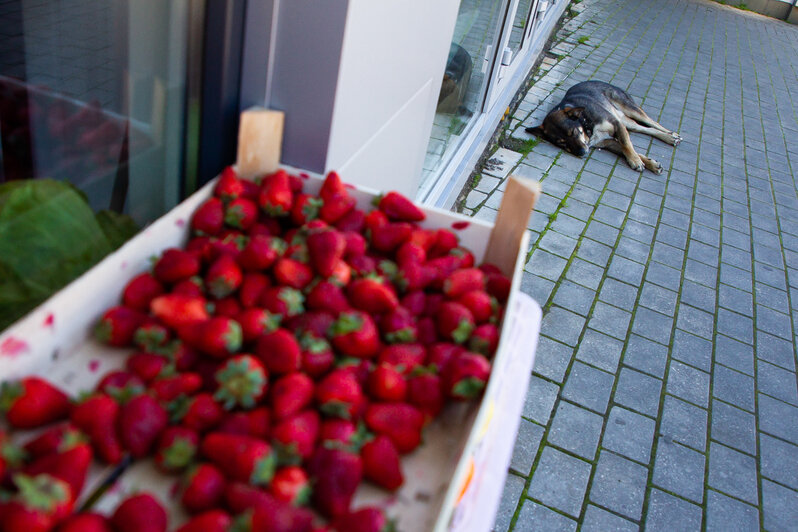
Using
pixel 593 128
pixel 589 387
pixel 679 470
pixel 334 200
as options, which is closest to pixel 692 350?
pixel 589 387

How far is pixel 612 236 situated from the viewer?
435 cm

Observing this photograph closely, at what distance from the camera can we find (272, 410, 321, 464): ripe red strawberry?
3.02 ft

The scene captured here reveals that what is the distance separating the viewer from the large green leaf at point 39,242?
125 cm

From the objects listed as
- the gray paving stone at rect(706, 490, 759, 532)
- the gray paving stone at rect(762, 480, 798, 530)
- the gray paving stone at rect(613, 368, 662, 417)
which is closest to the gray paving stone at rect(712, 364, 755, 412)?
the gray paving stone at rect(613, 368, 662, 417)

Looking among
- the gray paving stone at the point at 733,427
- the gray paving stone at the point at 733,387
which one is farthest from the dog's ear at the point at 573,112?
the gray paving stone at the point at 733,427

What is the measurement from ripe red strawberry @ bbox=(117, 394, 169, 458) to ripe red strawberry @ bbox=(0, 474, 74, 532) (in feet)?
0.35

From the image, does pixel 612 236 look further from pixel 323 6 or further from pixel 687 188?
pixel 323 6

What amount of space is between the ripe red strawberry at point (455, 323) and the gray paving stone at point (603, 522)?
159cm

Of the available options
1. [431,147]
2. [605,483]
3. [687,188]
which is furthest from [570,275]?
[687,188]

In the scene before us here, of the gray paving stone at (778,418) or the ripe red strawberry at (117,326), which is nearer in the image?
the ripe red strawberry at (117,326)

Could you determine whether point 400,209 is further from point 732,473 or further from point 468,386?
point 732,473

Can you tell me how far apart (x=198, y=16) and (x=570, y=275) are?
2791mm

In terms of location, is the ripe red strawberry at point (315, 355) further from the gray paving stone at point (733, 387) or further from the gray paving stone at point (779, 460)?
the gray paving stone at point (733, 387)

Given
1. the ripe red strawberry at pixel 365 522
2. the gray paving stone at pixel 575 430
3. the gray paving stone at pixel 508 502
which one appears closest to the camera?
the ripe red strawberry at pixel 365 522
